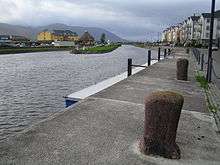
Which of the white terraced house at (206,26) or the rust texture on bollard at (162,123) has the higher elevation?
the white terraced house at (206,26)

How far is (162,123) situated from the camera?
6383 millimetres

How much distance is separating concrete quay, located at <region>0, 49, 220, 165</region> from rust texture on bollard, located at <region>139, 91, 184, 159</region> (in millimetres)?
199

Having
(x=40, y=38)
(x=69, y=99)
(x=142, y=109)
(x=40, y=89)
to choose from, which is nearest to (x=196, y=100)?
(x=142, y=109)

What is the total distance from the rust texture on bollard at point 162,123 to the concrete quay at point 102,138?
20 cm

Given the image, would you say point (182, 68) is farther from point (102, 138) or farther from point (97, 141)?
point (97, 141)

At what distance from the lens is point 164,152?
21.2 feet

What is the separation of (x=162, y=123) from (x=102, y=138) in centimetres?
157

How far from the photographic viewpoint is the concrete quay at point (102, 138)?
20.3 feet

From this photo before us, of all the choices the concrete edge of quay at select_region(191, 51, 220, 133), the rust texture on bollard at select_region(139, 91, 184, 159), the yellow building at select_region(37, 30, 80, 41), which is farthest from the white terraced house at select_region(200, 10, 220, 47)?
the rust texture on bollard at select_region(139, 91, 184, 159)

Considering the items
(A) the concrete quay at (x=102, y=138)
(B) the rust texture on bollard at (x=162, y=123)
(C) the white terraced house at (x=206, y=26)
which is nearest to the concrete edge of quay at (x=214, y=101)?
(A) the concrete quay at (x=102, y=138)

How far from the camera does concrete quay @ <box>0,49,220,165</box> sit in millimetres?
6188

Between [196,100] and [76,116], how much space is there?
225 inches

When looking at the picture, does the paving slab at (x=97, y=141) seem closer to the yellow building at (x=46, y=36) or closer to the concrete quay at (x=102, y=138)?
the concrete quay at (x=102, y=138)

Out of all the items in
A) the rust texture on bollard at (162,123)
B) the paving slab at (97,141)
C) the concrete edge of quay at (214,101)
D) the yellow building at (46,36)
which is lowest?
the concrete edge of quay at (214,101)
